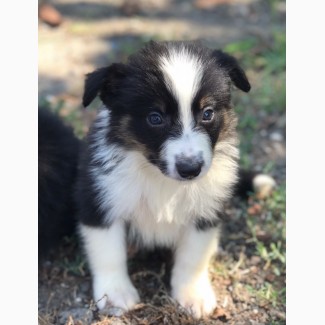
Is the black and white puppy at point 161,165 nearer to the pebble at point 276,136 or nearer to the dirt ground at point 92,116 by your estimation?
the dirt ground at point 92,116

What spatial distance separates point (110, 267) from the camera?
13.5 feet

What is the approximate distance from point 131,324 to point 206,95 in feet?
4.83

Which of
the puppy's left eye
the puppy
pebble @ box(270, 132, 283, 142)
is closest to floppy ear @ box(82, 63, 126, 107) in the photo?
the puppy's left eye

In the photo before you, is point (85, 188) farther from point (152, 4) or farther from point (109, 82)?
point (152, 4)

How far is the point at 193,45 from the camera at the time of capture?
3764 millimetres

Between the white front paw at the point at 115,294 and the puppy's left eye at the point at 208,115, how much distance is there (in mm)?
1230

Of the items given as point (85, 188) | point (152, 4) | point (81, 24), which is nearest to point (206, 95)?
point (85, 188)

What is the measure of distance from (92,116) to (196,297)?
7.73 ft

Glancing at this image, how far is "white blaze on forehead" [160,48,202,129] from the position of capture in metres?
3.44

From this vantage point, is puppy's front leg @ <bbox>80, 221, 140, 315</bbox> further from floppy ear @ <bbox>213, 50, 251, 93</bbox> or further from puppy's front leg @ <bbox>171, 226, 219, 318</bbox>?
floppy ear @ <bbox>213, 50, 251, 93</bbox>

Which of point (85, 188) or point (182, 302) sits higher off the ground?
point (85, 188)

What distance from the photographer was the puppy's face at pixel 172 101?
3447mm

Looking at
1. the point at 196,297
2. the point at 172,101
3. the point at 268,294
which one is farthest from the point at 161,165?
the point at 268,294

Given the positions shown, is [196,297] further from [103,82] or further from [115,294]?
[103,82]
